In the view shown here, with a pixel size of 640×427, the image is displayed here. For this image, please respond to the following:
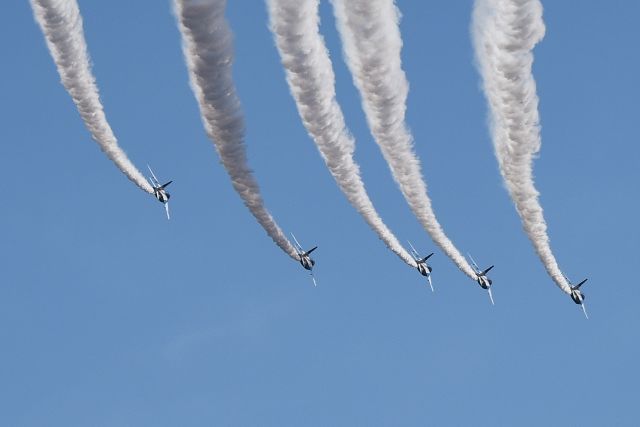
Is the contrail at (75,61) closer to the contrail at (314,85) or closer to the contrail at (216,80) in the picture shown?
the contrail at (216,80)

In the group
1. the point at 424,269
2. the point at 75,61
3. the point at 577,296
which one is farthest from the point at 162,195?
the point at 577,296

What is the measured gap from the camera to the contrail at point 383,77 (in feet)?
105

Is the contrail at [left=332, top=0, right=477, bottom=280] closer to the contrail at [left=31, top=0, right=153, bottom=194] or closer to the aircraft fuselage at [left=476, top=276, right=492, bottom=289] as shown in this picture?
the contrail at [left=31, top=0, right=153, bottom=194]

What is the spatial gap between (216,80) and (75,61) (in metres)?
10.2

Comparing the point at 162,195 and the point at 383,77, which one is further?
the point at 162,195

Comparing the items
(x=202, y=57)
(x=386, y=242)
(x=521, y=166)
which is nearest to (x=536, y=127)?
(x=521, y=166)

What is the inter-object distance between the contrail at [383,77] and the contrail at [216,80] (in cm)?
397

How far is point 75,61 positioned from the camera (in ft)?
135

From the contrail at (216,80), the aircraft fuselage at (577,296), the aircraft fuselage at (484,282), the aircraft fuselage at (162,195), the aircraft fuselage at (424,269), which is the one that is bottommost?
the aircraft fuselage at (577,296)

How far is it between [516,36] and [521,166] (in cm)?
1093

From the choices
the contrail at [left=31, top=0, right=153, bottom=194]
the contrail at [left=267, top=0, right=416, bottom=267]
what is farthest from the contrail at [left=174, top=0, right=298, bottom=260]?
the contrail at [left=31, top=0, right=153, bottom=194]

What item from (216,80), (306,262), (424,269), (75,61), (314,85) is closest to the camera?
(216,80)

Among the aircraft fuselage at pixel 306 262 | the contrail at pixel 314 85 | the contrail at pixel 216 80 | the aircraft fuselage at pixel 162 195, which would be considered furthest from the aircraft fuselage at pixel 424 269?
the contrail at pixel 216 80

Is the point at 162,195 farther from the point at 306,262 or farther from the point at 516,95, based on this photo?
the point at 516,95
